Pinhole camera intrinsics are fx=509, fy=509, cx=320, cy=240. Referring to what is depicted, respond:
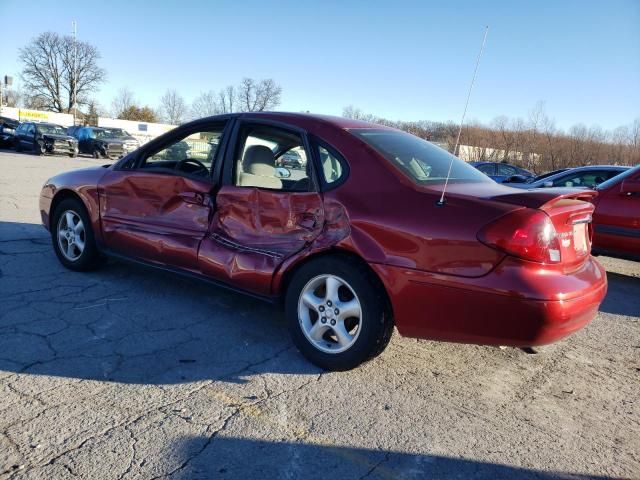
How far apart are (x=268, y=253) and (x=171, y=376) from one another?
1009 mm

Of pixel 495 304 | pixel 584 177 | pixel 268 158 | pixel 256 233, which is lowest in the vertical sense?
pixel 495 304

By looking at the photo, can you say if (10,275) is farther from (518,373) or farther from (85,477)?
(518,373)

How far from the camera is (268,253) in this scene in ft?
11.5

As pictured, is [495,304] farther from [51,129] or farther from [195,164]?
[51,129]

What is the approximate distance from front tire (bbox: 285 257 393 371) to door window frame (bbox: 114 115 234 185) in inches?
46.2

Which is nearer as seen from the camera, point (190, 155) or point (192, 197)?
point (192, 197)

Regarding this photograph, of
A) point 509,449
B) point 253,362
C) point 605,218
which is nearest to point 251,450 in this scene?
point 253,362

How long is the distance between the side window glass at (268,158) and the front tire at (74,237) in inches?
74.7

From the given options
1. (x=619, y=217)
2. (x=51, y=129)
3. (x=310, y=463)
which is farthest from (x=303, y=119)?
(x=51, y=129)

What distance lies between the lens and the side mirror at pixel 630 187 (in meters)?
6.11

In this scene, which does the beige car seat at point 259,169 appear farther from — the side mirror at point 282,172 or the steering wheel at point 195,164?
the steering wheel at point 195,164

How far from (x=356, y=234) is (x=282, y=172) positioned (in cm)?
113

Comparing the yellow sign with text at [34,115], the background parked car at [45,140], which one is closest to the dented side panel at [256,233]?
the background parked car at [45,140]

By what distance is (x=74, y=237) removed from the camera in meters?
4.98
